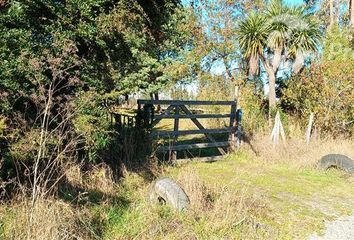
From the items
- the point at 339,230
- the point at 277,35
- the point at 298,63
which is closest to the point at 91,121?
the point at 339,230

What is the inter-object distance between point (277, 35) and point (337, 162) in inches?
249

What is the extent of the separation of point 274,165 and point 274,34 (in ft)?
20.1

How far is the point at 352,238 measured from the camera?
17.9ft

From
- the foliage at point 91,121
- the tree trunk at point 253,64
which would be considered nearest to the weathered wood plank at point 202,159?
the foliage at point 91,121

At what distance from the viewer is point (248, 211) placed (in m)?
5.75

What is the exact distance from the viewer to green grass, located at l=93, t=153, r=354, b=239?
15.9 feet

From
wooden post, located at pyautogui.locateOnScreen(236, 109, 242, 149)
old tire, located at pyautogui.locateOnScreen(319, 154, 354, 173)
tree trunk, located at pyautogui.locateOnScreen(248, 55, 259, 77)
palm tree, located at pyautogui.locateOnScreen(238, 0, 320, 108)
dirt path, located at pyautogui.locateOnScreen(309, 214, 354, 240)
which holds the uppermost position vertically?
palm tree, located at pyautogui.locateOnScreen(238, 0, 320, 108)

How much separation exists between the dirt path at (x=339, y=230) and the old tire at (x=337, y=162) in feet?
10.8

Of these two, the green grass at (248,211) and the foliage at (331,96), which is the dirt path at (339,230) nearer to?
the green grass at (248,211)

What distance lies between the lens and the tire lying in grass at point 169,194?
5.41m

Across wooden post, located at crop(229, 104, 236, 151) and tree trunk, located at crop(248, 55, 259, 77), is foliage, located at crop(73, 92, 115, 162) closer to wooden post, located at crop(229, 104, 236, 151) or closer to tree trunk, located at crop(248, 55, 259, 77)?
wooden post, located at crop(229, 104, 236, 151)

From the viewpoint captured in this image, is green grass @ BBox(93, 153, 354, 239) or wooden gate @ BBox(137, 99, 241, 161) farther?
wooden gate @ BBox(137, 99, 241, 161)

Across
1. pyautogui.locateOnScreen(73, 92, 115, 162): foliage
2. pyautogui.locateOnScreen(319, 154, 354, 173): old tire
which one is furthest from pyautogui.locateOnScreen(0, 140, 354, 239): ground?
pyautogui.locateOnScreen(73, 92, 115, 162): foliage

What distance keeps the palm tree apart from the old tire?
5.24 metres
